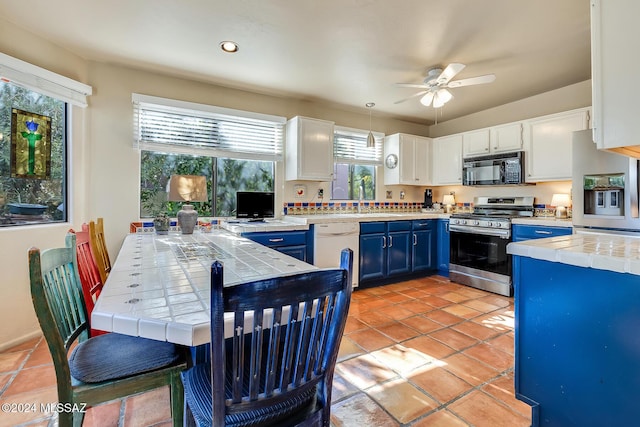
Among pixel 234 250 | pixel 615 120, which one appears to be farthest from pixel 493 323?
pixel 234 250

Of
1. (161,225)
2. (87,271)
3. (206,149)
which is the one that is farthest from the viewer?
(206,149)

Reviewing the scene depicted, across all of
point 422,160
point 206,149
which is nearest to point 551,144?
point 422,160

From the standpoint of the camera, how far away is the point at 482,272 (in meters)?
3.94

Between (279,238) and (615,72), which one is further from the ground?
(615,72)

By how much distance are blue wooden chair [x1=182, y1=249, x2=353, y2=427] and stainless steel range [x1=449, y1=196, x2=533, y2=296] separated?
11.5 feet

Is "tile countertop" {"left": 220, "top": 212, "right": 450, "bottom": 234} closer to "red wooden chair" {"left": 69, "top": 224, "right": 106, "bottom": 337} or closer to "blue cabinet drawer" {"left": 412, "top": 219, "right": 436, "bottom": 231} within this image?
"blue cabinet drawer" {"left": 412, "top": 219, "right": 436, "bottom": 231}

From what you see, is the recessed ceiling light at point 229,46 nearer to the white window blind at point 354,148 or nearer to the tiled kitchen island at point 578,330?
the white window blind at point 354,148

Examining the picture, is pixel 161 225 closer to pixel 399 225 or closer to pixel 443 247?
pixel 399 225

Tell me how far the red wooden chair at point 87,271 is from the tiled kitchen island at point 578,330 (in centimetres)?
217

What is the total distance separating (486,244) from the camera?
392 cm

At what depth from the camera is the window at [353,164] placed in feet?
15.2

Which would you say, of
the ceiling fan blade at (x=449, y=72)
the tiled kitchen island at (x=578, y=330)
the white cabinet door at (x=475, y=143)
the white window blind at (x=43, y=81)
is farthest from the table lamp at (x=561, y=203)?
the white window blind at (x=43, y=81)

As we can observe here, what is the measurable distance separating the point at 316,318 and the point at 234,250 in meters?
1.27

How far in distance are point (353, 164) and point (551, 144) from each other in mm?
2508
